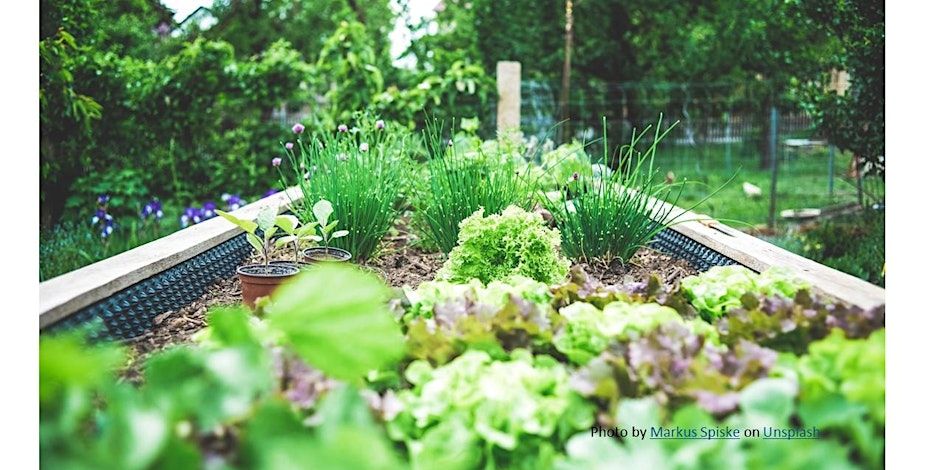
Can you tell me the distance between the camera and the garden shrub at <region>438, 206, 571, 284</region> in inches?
92.4

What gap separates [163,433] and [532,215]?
1.72m

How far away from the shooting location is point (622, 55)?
363 inches

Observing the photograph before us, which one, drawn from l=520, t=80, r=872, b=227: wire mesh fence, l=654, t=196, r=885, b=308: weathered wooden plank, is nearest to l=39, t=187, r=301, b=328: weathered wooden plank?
l=654, t=196, r=885, b=308: weathered wooden plank

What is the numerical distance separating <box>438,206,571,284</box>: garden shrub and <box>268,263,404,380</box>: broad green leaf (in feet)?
4.17

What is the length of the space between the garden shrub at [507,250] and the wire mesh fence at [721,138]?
16.8 ft

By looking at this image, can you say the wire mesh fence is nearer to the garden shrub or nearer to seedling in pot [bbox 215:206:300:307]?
the garden shrub

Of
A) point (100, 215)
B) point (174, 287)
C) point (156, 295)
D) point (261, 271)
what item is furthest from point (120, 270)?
point (100, 215)

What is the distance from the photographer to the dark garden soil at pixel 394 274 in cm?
195

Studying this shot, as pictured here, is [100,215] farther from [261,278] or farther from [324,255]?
[261,278]
